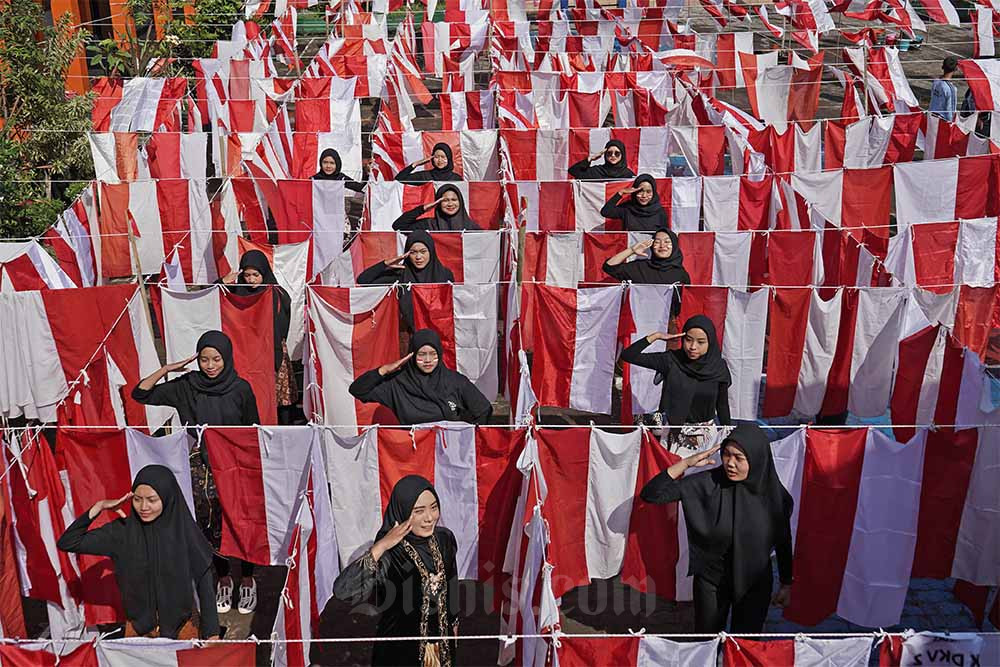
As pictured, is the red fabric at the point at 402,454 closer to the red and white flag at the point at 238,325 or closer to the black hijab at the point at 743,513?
the black hijab at the point at 743,513

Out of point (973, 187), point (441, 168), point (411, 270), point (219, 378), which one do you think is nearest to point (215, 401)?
point (219, 378)

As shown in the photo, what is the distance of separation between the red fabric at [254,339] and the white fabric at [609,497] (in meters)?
3.56

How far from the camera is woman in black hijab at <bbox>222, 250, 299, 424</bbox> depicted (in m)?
9.65

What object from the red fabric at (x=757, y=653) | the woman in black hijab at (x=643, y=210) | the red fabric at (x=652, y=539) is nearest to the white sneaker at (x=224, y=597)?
the red fabric at (x=652, y=539)

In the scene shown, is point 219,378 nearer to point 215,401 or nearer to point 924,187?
point 215,401

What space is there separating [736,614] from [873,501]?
128cm

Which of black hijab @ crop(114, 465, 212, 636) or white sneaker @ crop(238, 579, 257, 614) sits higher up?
black hijab @ crop(114, 465, 212, 636)

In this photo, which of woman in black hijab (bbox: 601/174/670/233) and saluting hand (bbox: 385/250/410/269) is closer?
saluting hand (bbox: 385/250/410/269)

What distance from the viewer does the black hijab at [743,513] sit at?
6438 millimetres

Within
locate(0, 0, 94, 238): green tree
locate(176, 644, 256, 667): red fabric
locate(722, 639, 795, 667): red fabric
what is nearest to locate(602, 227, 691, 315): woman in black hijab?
locate(722, 639, 795, 667): red fabric

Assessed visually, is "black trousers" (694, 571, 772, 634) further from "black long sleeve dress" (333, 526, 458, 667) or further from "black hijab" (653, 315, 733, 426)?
"black hijab" (653, 315, 733, 426)

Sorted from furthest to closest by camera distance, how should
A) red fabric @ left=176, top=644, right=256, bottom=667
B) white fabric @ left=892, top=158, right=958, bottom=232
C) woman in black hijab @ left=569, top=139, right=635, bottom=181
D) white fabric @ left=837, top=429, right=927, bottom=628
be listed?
woman in black hijab @ left=569, top=139, right=635, bottom=181, white fabric @ left=892, top=158, right=958, bottom=232, white fabric @ left=837, top=429, right=927, bottom=628, red fabric @ left=176, top=644, right=256, bottom=667

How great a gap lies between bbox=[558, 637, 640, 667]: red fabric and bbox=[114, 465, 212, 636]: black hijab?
7.62 feet

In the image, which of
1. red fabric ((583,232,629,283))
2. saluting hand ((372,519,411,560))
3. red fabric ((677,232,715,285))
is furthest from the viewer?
red fabric ((583,232,629,283))
